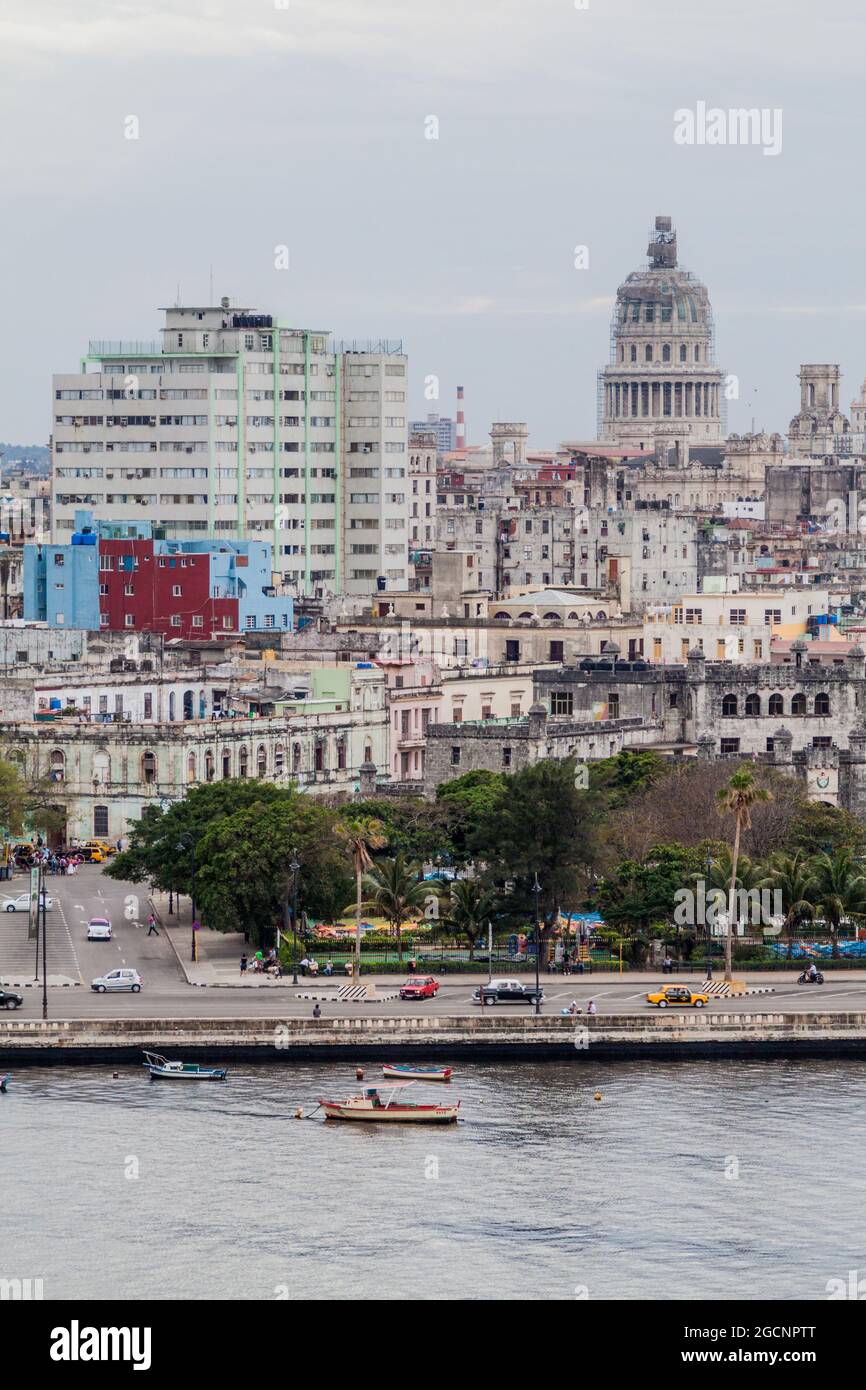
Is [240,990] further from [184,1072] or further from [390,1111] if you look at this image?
[390,1111]

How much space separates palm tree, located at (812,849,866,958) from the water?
10.0 meters

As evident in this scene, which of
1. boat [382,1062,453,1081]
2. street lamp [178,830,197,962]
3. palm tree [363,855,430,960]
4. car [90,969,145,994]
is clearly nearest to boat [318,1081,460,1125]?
boat [382,1062,453,1081]

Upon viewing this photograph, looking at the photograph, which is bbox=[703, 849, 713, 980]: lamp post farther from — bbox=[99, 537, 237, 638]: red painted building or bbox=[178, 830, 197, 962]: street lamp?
bbox=[99, 537, 237, 638]: red painted building

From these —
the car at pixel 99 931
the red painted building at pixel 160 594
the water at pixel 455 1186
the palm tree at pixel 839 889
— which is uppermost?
the red painted building at pixel 160 594

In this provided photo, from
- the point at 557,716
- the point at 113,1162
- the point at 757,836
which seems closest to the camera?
the point at 113,1162

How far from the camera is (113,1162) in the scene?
72.7 meters

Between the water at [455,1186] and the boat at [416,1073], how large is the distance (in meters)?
0.39

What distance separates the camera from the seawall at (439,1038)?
273 feet

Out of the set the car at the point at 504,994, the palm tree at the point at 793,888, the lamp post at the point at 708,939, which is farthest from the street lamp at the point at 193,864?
the palm tree at the point at 793,888

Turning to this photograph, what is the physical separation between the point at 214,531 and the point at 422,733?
60.2 metres

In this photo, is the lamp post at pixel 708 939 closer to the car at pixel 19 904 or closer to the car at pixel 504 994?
the car at pixel 504 994

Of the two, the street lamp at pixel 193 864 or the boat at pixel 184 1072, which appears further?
the street lamp at pixel 193 864
